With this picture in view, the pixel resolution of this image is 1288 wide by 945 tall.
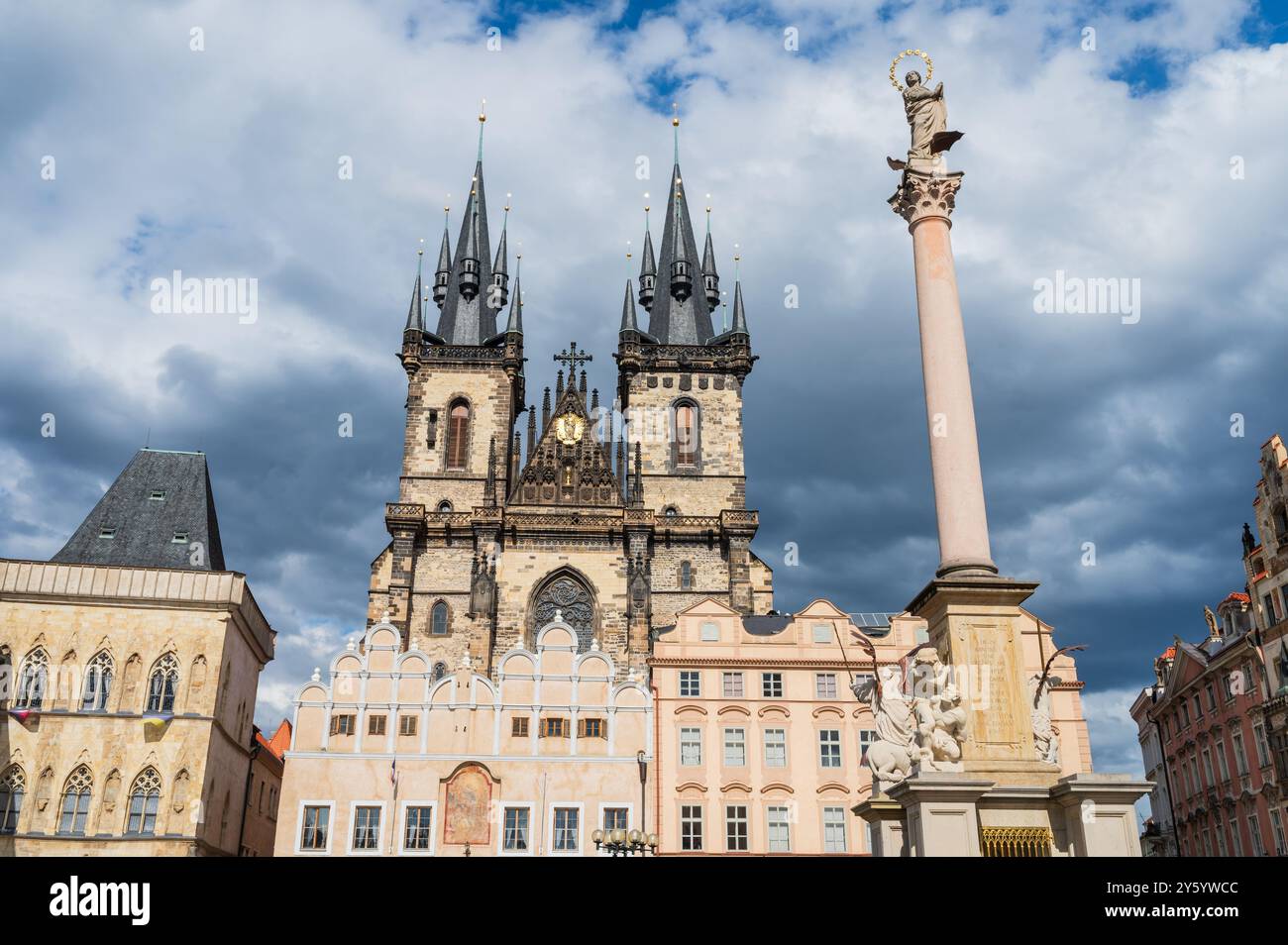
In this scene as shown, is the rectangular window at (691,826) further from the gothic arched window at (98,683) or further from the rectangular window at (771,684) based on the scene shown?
the gothic arched window at (98,683)

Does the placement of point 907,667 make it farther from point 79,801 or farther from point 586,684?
point 79,801

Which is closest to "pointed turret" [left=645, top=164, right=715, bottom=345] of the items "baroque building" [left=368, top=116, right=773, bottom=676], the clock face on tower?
"baroque building" [left=368, top=116, right=773, bottom=676]

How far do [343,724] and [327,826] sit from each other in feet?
10.4

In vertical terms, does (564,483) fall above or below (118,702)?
above

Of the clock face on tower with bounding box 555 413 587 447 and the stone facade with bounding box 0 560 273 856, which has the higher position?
the clock face on tower with bounding box 555 413 587 447

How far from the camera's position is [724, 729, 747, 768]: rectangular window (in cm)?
3428

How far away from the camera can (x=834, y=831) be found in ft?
110

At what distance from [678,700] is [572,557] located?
15695 millimetres

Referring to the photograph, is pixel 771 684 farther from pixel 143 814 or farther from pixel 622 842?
pixel 143 814

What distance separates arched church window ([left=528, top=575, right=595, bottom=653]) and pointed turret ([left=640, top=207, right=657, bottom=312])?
20555 mm

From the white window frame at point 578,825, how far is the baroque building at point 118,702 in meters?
9.77

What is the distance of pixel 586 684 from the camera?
114 ft

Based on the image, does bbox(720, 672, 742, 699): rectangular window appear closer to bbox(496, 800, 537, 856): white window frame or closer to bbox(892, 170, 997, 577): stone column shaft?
bbox(496, 800, 537, 856): white window frame

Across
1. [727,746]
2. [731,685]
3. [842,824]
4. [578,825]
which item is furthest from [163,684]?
[842,824]
